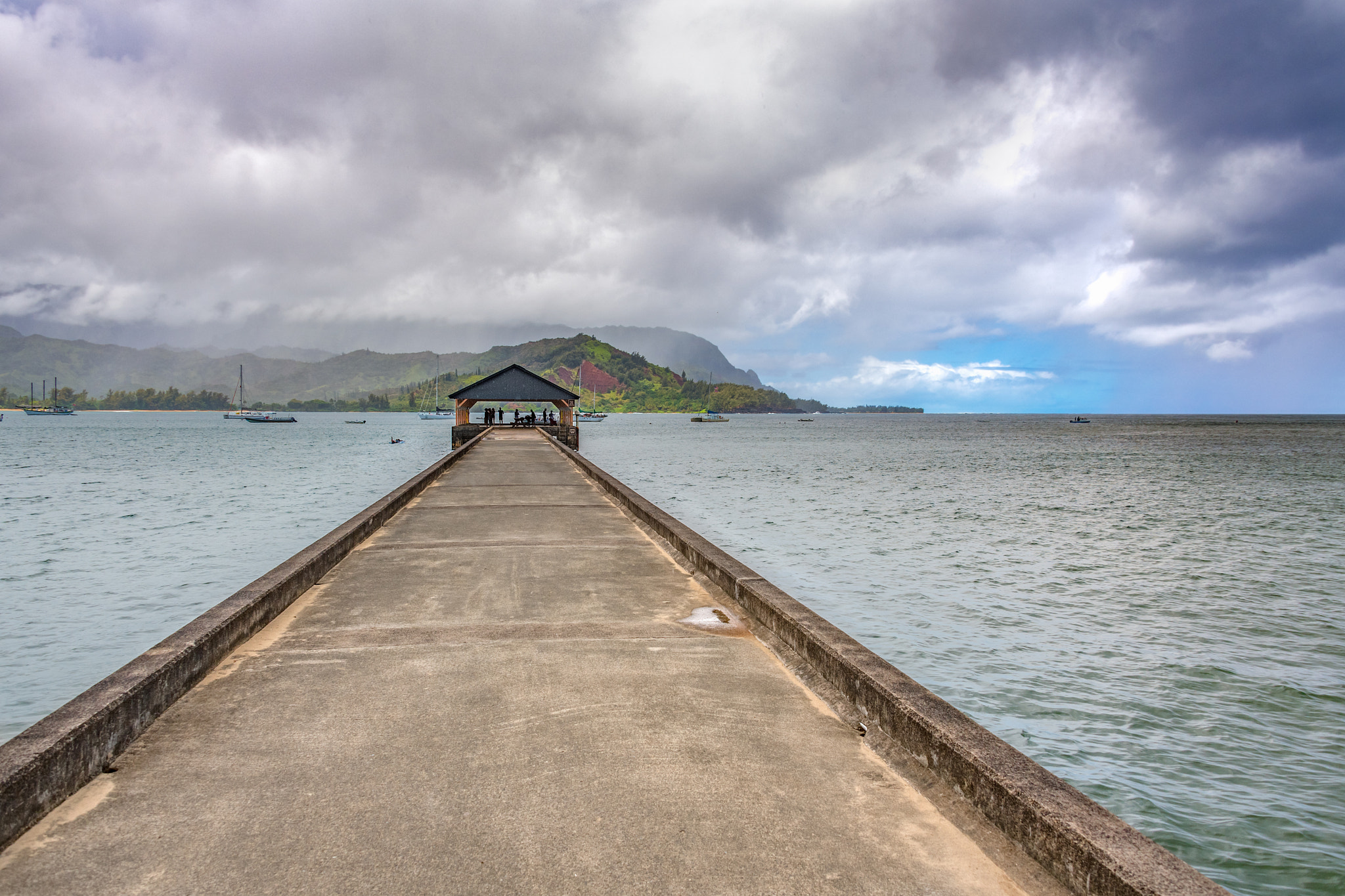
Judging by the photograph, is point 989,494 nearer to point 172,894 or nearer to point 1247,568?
point 1247,568

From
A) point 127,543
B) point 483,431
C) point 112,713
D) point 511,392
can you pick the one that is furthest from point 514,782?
point 483,431

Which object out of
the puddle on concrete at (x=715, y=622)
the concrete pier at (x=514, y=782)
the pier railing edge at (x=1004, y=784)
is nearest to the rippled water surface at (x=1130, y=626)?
the pier railing edge at (x=1004, y=784)

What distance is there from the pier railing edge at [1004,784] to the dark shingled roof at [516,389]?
1456 inches

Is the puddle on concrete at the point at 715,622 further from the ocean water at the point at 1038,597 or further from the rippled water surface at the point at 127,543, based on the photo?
the rippled water surface at the point at 127,543

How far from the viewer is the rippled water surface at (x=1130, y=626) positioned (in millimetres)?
5121

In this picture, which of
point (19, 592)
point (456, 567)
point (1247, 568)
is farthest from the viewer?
point (1247, 568)

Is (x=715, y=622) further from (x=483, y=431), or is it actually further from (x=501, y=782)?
(x=483, y=431)

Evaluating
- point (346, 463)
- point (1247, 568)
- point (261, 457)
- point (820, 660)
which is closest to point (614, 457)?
point (346, 463)

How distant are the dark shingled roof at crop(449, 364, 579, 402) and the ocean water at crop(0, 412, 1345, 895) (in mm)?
9395

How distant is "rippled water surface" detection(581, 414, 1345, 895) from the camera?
16.8ft

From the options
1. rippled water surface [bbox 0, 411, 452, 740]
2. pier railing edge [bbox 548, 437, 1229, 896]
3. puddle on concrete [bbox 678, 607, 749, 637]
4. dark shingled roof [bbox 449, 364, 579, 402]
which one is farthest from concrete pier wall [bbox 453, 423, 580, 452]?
pier railing edge [bbox 548, 437, 1229, 896]

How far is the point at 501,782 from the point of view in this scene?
3174mm

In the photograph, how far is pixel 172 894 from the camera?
2.46 meters

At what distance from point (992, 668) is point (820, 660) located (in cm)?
406
